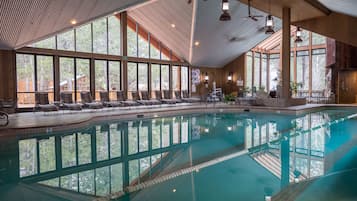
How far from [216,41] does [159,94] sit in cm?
402

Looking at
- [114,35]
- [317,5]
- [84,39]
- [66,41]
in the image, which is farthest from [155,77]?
[317,5]

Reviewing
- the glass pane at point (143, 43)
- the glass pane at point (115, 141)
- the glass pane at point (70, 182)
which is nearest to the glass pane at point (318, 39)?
the glass pane at point (143, 43)

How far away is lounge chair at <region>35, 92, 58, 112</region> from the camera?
9.80 meters

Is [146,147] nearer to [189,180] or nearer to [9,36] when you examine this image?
[189,180]

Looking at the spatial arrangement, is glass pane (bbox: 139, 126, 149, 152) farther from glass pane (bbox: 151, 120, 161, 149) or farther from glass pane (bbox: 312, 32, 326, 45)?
glass pane (bbox: 312, 32, 326, 45)

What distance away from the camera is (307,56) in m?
18.7

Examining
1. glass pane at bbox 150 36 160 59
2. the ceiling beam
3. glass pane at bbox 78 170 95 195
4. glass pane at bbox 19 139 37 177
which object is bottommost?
glass pane at bbox 78 170 95 195

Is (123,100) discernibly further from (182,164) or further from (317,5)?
(182,164)

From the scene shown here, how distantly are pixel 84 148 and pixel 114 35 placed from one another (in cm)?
922

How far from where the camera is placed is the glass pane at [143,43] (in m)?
14.9

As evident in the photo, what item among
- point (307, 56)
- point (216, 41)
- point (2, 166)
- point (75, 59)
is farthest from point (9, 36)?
point (307, 56)

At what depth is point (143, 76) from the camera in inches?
597

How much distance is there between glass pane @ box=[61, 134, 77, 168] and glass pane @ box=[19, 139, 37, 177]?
→ 0.47 m

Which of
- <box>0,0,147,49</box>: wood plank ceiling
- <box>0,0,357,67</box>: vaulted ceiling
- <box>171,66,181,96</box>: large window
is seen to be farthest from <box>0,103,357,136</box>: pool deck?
<box>171,66,181,96</box>: large window
